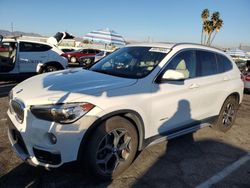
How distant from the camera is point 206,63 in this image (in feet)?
15.7

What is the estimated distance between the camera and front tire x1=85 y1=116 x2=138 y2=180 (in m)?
3.15

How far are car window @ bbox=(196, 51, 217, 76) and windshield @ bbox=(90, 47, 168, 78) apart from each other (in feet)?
2.65

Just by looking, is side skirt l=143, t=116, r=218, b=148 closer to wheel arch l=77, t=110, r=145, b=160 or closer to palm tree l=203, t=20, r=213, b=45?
wheel arch l=77, t=110, r=145, b=160

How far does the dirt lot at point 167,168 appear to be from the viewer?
3.39 metres

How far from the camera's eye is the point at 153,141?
12.6ft

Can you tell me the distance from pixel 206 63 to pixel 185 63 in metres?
0.60

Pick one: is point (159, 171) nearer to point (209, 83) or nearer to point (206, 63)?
point (209, 83)

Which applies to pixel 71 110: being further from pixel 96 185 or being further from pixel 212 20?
pixel 212 20

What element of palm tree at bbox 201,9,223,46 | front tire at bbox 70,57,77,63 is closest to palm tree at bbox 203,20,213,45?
palm tree at bbox 201,9,223,46

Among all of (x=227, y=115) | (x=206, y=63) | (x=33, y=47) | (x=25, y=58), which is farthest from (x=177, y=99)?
(x=33, y=47)

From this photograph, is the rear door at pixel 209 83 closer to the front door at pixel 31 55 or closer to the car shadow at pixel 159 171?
the car shadow at pixel 159 171

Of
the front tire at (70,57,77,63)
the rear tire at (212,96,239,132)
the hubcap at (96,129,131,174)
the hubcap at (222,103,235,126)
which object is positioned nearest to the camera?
the hubcap at (96,129,131,174)

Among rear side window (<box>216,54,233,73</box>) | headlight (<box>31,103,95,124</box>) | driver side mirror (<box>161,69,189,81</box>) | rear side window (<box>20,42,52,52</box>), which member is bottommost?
headlight (<box>31,103,95,124</box>)

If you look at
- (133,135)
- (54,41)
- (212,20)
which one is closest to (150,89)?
(133,135)
